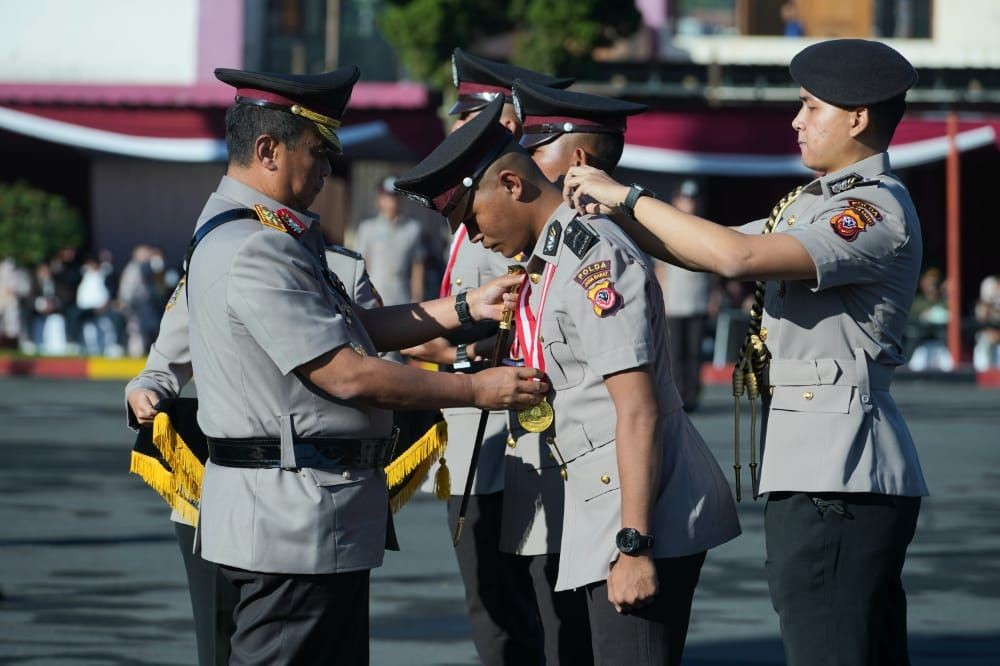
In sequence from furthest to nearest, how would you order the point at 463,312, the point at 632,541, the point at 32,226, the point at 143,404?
the point at 32,226 → the point at 143,404 → the point at 463,312 → the point at 632,541

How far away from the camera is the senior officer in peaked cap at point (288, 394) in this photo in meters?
4.02

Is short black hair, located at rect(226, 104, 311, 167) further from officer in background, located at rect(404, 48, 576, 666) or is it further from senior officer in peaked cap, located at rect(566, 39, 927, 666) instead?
officer in background, located at rect(404, 48, 576, 666)

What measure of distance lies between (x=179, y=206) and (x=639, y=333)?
23.0m

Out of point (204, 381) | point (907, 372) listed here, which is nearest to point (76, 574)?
point (204, 381)

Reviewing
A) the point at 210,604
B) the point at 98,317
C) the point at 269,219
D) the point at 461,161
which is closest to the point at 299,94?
the point at 269,219

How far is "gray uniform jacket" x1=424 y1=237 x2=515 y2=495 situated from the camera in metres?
5.27

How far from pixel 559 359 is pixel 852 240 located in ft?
2.40

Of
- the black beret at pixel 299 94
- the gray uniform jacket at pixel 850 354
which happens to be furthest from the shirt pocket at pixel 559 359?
the black beret at pixel 299 94

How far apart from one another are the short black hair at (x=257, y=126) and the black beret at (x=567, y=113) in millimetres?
731

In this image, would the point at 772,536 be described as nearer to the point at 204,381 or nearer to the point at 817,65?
the point at 817,65

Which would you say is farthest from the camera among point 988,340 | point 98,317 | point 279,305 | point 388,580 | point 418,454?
point 98,317

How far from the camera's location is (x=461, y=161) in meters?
4.14

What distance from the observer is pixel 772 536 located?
13.8 ft

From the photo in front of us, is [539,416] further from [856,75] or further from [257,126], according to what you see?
[856,75]
